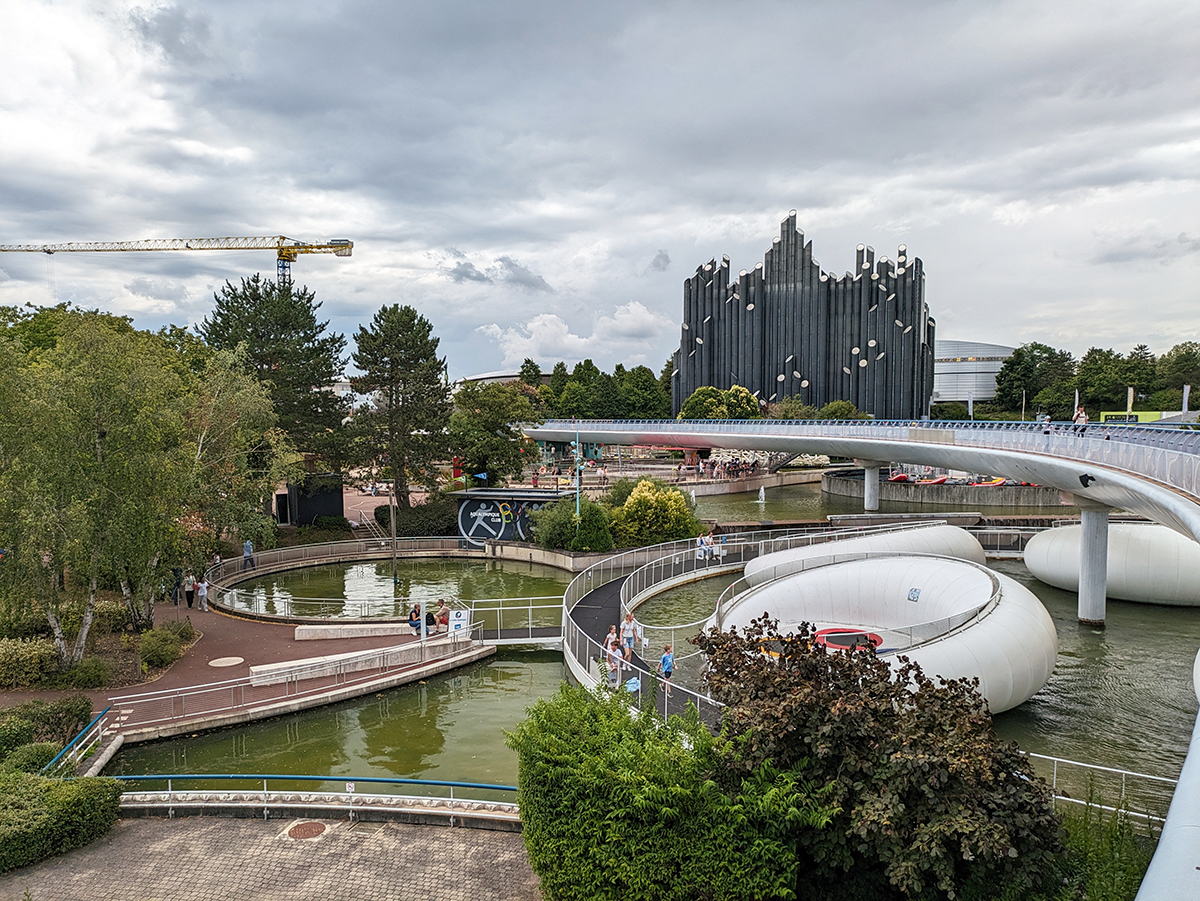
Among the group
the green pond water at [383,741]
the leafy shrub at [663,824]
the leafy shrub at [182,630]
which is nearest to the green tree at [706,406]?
the green pond water at [383,741]

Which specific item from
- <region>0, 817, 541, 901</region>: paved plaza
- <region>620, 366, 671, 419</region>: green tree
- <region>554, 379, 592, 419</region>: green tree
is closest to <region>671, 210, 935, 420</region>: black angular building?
<region>620, 366, 671, 419</region>: green tree

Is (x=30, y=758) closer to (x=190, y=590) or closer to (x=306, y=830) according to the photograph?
(x=306, y=830)

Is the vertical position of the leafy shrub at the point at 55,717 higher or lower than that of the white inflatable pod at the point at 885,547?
lower

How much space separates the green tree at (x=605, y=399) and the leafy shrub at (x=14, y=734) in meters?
94.9

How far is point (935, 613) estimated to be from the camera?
22.4m

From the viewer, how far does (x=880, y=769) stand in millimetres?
9664

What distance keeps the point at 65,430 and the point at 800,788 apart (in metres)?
20.2

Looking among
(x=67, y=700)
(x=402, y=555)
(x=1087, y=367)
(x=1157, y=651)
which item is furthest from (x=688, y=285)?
(x=67, y=700)

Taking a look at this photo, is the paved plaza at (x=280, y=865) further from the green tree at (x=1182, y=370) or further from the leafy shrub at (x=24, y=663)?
the green tree at (x=1182, y=370)

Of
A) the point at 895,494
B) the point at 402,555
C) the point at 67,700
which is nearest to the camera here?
the point at 67,700

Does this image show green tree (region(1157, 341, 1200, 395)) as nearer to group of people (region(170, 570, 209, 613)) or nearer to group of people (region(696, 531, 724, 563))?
group of people (region(696, 531, 724, 563))

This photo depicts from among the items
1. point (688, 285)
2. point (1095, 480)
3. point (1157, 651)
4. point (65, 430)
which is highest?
point (688, 285)

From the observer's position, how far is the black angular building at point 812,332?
112 meters

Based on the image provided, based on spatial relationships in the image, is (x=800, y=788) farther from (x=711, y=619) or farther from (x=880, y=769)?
(x=711, y=619)
